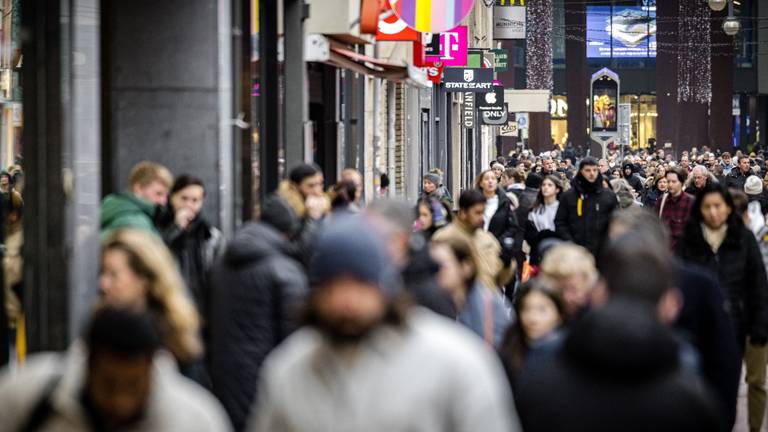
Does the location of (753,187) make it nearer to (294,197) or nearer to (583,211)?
(583,211)

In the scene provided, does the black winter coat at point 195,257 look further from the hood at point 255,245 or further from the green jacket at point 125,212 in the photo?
the hood at point 255,245

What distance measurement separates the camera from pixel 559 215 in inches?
627

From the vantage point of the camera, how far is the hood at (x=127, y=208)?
8.77m

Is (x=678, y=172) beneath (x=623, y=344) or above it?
above

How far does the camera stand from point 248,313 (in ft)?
24.8

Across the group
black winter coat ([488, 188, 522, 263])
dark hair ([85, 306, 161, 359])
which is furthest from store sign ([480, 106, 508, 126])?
dark hair ([85, 306, 161, 359])

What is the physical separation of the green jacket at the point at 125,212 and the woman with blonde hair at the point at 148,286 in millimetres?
2490

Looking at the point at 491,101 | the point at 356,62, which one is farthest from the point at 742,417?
the point at 491,101

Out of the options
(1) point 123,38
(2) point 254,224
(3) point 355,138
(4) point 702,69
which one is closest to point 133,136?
(1) point 123,38

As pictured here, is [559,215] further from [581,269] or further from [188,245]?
[581,269]

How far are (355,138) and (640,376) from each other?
16.6 metres

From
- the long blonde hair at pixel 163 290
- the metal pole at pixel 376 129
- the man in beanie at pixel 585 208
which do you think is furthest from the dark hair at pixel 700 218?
the metal pole at pixel 376 129

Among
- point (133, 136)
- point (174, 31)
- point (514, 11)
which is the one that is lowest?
point (133, 136)

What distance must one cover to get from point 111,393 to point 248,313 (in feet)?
11.6
